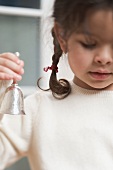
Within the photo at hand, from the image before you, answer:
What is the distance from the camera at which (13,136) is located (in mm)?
883

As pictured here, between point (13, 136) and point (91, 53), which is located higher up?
point (91, 53)

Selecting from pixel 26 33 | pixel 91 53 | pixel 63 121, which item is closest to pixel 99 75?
pixel 91 53

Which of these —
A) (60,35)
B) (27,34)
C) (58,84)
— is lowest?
(27,34)

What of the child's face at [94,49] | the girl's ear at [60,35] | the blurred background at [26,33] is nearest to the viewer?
the child's face at [94,49]

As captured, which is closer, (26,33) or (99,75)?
(99,75)

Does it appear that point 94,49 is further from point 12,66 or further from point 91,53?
point 12,66

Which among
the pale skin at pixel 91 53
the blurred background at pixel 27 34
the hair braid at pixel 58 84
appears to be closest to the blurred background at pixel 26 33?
the blurred background at pixel 27 34

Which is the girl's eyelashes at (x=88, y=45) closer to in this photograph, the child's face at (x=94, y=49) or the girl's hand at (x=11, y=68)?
the child's face at (x=94, y=49)

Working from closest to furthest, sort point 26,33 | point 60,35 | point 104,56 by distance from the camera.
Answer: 1. point 104,56
2. point 60,35
3. point 26,33

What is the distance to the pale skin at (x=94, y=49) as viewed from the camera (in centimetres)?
72

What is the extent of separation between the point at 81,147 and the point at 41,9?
855mm

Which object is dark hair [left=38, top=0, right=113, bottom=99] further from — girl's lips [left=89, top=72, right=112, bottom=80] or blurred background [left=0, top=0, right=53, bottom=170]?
blurred background [left=0, top=0, right=53, bottom=170]

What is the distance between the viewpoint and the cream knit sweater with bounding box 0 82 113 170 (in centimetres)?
87

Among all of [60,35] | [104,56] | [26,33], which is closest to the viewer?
[104,56]
